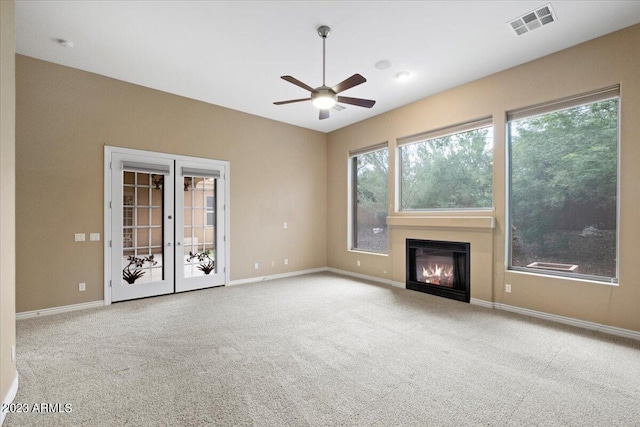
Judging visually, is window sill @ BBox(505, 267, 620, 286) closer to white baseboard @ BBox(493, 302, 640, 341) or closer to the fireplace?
white baseboard @ BBox(493, 302, 640, 341)

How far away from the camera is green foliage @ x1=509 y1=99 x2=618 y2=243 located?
358 cm

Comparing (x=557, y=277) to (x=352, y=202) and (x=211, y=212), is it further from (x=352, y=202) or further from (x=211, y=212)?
(x=211, y=212)

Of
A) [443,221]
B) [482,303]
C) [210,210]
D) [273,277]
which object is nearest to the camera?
[482,303]

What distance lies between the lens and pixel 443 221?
4957mm

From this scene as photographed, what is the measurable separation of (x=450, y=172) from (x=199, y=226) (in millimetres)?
4635

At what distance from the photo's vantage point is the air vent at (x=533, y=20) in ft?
10.0

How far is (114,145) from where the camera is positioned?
15.1 ft

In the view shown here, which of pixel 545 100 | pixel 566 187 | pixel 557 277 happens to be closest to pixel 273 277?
pixel 557 277

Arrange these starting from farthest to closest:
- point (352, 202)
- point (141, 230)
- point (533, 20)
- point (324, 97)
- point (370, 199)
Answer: point (352, 202)
point (370, 199)
point (141, 230)
point (324, 97)
point (533, 20)

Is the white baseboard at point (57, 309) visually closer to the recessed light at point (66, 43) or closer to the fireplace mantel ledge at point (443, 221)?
the recessed light at point (66, 43)

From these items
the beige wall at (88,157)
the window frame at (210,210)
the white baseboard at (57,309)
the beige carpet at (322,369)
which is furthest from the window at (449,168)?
the white baseboard at (57,309)

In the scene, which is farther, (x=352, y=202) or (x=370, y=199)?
(x=352, y=202)

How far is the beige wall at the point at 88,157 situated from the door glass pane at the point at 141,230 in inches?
14.3

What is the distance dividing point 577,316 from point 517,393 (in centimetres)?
213
